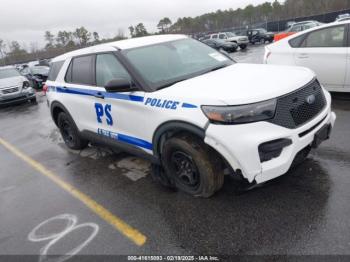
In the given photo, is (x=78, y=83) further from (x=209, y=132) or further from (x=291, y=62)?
(x=291, y=62)

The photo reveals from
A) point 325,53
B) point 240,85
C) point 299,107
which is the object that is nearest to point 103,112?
point 240,85

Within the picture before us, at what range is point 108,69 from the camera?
4.20 metres

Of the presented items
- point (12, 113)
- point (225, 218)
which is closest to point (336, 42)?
point (225, 218)

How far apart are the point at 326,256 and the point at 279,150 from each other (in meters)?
0.95

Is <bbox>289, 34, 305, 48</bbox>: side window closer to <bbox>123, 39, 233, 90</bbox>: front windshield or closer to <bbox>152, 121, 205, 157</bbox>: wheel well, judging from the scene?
<bbox>123, 39, 233, 90</bbox>: front windshield

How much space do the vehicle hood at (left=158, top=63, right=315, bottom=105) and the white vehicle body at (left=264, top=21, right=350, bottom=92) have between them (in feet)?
9.25

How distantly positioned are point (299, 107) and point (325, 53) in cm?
365

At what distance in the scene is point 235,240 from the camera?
283cm

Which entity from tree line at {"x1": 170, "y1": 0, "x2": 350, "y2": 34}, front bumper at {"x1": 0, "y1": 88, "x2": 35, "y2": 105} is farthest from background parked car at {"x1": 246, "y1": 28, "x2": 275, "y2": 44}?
tree line at {"x1": 170, "y1": 0, "x2": 350, "y2": 34}

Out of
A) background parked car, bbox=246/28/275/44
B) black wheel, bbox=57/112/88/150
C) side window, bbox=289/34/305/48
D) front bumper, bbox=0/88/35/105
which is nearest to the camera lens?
black wheel, bbox=57/112/88/150

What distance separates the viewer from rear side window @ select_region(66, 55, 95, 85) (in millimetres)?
4562

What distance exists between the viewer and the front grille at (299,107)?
9.53 ft

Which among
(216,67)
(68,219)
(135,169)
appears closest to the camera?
(68,219)

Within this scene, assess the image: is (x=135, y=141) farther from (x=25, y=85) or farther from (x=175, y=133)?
(x=25, y=85)
